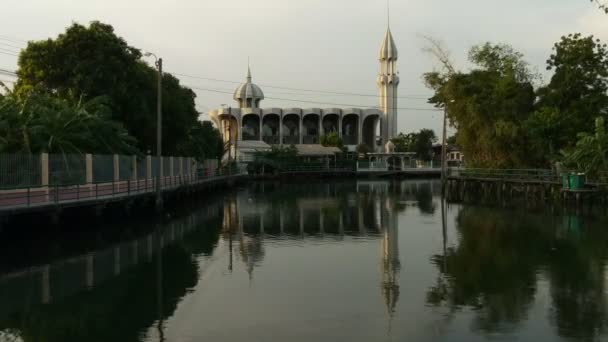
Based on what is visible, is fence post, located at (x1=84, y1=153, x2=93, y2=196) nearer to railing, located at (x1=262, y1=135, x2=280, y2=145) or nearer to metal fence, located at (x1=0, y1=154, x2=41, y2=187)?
metal fence, located at (x1=0, y1=154, x2=41, y2=187)

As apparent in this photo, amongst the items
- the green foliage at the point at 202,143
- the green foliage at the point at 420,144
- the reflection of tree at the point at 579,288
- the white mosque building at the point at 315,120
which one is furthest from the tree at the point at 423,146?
the reflection of tree at the point at 579,288

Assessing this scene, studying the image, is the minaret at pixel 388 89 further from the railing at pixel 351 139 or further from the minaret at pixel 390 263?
the minaret at pixel 390 263

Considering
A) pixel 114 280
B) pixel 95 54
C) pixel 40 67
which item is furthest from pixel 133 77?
pixel 114 280

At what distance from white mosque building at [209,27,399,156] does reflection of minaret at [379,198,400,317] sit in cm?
8522

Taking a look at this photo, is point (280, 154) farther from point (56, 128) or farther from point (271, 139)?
point (56, 128)

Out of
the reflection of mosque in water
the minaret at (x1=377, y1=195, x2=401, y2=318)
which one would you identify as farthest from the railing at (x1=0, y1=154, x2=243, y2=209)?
the minaret at (x1=377, y1=195, x2=401, y2=318)

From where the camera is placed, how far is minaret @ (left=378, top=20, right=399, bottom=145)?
123 m

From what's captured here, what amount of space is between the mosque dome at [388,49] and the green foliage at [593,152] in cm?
9234

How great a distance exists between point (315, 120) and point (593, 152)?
8717 centimetres

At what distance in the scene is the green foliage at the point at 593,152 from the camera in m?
36.1

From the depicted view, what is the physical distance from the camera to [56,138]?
94.2 ft

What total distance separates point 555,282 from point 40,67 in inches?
1313

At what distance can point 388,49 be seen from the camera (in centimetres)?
12788

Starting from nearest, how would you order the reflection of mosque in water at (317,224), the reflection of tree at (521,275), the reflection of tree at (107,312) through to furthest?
1. the reflection of tree at (107,312)
2. the reflection of tree at (521,275)
3. the reflection of mosque in water at (317,224)
